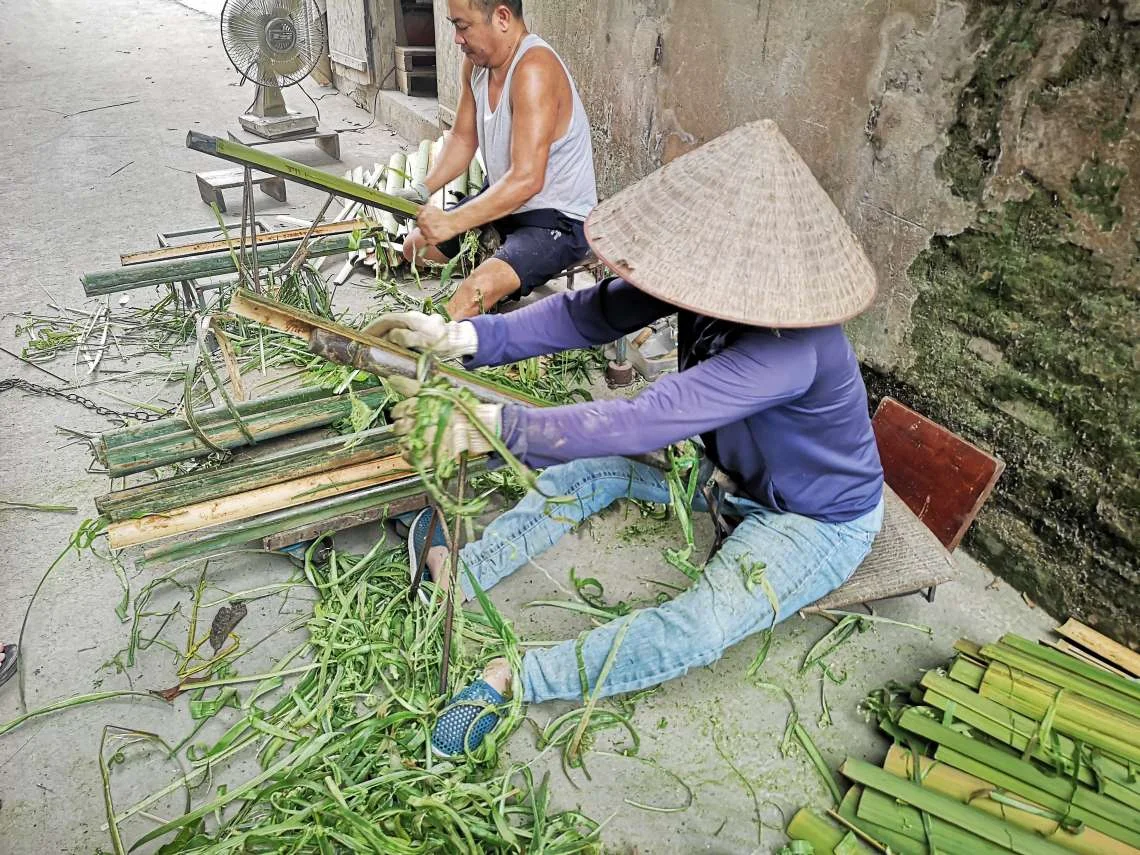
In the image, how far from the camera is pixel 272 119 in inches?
242

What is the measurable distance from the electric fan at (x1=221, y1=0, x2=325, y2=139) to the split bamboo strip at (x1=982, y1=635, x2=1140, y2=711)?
19.5ft

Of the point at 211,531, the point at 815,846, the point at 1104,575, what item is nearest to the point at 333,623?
the point at 211,531

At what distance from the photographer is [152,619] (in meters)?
2.34

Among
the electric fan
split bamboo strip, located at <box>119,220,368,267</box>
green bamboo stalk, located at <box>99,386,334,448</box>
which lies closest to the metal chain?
split bamboo strip, located at <box>119,220,368,267</box>

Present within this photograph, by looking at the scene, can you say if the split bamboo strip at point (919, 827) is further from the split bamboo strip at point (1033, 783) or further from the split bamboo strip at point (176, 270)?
the split bamboo strip at point (176, 270)

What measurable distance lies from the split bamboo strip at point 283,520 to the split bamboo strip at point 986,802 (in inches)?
50.9

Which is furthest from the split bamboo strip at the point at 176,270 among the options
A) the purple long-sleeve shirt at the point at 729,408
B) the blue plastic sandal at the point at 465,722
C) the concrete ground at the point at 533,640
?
the blue plastic sandal at the point at 465,722

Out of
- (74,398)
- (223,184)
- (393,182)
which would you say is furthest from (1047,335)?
(223,184)

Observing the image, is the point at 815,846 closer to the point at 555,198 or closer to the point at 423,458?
the point at 423,458

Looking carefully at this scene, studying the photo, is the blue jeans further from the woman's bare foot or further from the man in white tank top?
the man in white tank top

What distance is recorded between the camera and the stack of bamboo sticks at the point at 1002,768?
1.65 meters

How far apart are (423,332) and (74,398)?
7.32ft

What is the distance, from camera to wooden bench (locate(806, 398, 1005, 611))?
203 cm

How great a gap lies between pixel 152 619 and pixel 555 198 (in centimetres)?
223
